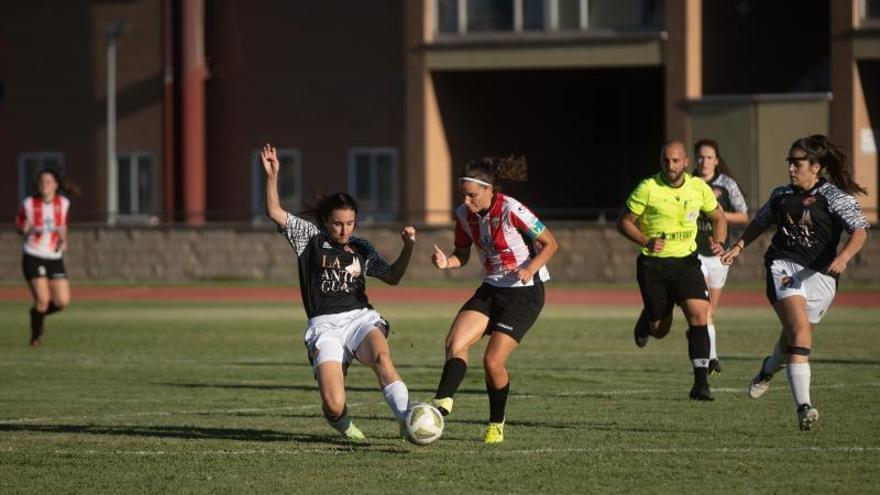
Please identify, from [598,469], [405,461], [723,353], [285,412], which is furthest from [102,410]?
[723,353]

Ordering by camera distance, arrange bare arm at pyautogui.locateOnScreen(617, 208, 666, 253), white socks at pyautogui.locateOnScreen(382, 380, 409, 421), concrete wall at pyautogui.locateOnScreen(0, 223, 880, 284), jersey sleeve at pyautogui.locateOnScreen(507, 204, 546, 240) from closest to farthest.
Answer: white socks at pyautogui.locateOnScreen(382, 380, 409, 421) < jersey sleeve at pyautogui.locateOnScreen(507, 204, 546, 240) < bare arm at pyautogui.locateOnScreen(617, 208, 666, 253) < concrete wall at pyautogui.locateOnScreen(0, 223, 880, 284)

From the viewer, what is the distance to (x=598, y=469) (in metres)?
9.53

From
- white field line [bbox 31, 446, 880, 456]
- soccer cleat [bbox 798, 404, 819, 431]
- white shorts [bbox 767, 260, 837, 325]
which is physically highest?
white shorts [bbox 767, 260, 837, 325]

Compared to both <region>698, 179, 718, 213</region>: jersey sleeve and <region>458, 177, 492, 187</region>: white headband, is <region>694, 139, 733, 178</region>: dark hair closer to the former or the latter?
<region>698, 179, 718, 213</region>: jersey sleeve

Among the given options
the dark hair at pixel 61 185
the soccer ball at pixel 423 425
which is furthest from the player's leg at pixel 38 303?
the soccer ball at pixel 423 425

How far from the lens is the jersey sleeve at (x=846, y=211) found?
36.8 feet

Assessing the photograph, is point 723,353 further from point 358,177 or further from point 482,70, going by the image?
point 358,177

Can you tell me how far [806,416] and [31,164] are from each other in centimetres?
3583

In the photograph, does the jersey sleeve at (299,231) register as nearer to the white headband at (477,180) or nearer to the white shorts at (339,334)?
the white shorts at (339,334)

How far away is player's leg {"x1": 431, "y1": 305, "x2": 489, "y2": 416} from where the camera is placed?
10781 millimetres

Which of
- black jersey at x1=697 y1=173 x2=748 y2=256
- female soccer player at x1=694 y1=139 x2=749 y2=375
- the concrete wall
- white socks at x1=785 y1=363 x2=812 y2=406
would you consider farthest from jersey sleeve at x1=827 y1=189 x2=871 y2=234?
the concrete wall

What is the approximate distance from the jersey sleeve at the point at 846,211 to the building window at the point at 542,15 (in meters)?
24.7

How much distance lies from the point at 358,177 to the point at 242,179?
10.1ft

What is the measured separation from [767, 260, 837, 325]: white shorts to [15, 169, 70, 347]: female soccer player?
10.7 meters
